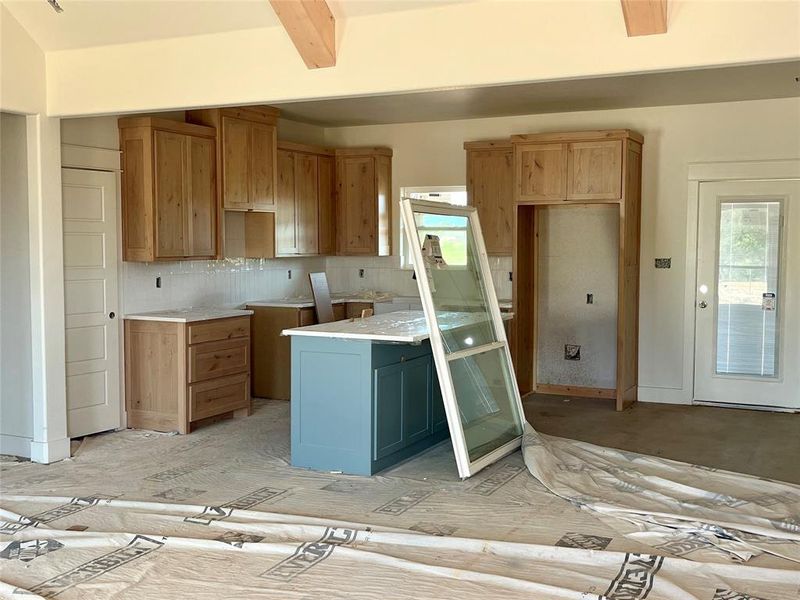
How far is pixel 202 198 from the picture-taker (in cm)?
683

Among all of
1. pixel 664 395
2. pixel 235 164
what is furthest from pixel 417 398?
pixel 664 395

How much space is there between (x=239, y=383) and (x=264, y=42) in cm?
294

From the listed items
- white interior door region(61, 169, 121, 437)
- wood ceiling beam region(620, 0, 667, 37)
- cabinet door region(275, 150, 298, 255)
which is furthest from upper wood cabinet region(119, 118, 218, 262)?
wood ceiling beam region(620, 0, 667, 37)

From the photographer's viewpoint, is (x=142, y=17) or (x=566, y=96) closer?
(x=142, y=17)

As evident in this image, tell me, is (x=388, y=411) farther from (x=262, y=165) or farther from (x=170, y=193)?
(x=262, y=165)

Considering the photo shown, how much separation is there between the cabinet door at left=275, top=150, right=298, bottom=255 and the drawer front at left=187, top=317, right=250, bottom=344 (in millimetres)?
1173

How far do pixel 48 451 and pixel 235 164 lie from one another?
9.12ft

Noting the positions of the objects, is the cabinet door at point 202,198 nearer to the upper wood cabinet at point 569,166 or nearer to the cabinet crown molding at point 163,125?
the cabinet crown molding at point 163,125

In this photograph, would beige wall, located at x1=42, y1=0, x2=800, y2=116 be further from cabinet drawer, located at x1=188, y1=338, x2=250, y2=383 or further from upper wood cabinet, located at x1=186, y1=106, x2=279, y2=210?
cabinet drawer, located at x1=188, y1=338, x2=250, y2=383

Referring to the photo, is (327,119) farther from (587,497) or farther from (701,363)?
(587,497)

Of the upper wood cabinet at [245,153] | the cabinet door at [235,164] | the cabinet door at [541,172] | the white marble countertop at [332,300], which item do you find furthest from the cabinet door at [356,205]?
the cabinet door at [541,172]

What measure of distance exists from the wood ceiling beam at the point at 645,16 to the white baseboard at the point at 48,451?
4.30 m

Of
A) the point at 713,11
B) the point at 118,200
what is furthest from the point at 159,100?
the point at 713,11

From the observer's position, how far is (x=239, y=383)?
22.8 feet
